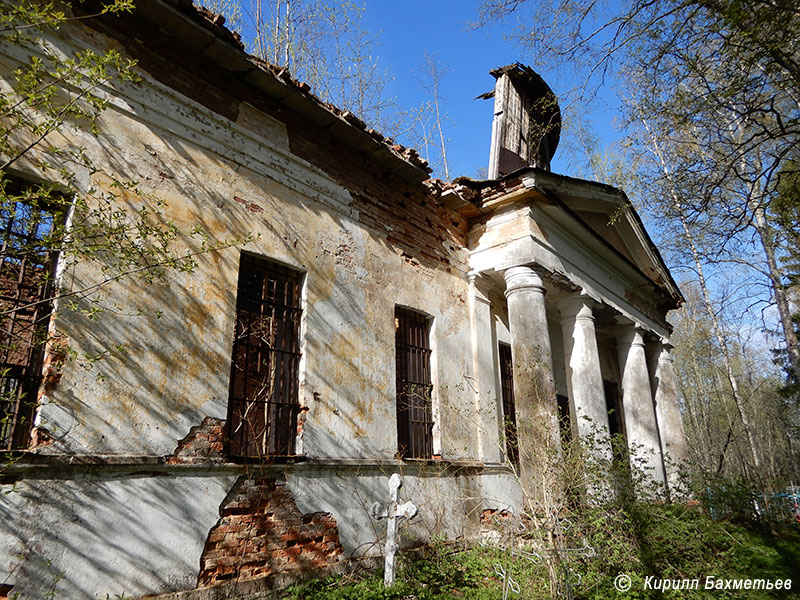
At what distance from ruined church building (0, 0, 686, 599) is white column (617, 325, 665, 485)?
2468 mm

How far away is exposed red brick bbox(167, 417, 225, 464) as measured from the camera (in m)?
4.75

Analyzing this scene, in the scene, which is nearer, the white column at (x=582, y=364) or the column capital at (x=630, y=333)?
the white column at (x=582, y=364)

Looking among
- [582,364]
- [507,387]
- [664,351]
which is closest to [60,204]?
[507,387]

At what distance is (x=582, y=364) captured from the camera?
955cm

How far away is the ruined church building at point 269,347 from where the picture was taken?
4176mm

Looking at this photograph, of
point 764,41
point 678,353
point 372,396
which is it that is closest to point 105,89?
point 372,396

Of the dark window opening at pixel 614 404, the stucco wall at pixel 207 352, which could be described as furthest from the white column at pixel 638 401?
the stucco wall at pixel 207 352

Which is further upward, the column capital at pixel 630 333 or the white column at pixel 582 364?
the column capital at pixel 630 333

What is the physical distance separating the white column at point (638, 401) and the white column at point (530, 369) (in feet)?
14.4

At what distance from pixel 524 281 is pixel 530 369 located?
1500mm

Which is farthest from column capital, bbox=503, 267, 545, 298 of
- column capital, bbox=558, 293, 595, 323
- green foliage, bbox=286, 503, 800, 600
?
green foliage, bbox=286, 503, 800, 600

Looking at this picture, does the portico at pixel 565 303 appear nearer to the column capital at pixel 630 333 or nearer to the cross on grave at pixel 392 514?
the column capital at pixel 630 333

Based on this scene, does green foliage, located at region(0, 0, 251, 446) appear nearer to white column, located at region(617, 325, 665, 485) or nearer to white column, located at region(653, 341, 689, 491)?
white column, located at region(617, 325, 665, 485)

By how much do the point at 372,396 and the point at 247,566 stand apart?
2480mm
